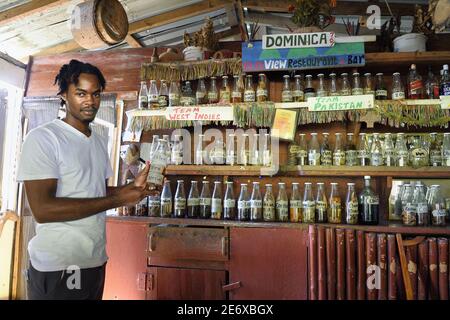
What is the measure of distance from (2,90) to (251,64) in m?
1.90

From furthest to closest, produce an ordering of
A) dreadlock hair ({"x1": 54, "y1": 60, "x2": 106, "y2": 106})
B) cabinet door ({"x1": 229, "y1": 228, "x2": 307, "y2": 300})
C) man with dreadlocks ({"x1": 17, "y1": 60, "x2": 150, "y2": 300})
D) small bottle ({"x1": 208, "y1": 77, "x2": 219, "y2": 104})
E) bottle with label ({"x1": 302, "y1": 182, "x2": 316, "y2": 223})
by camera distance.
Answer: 1. small bottle ({"x1": 208, "y1": 77, "x2": 219, "y2": 104})
2. bottle with label ({"x1": 302, "y1": 182, "x2": 316, "y2": 223})
3. cabinet door ({"x1": 229, "y1": 228, "x2": 307, "y2": 300})
4. dreadlock hair ({"x1": 54, "y1": 60, "x2": 106, "y2": 106})
5. man with dreadlocks ({"x1": 17, "y1": 60, "x2": 150, "y2": 300})

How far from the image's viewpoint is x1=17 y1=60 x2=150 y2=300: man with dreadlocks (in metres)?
1.08

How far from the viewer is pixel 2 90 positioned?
8.33ft

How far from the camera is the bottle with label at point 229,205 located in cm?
A: 203

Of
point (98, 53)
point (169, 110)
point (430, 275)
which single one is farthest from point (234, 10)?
point (430, 275)

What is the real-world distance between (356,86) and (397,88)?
0.73ft

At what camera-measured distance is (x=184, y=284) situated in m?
1.92

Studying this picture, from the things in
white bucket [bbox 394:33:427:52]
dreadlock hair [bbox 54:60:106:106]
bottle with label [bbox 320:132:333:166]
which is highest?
white bucket [bbox 394:33:427:52]

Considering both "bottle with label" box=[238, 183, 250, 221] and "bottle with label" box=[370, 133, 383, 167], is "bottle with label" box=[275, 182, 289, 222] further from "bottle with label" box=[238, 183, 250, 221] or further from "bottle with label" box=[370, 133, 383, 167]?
"bottle with label" box=[370, 133, 383, 167]

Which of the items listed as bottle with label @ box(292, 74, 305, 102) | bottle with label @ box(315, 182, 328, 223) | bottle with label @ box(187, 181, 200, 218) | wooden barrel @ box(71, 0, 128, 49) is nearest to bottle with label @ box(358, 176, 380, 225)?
bottle with label @ box(315, 182, 328, 223)

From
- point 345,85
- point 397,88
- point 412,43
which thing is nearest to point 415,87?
point 397,88

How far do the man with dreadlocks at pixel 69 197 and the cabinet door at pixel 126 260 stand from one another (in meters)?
0.73

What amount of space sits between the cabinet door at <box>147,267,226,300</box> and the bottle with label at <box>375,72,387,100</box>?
1.33 m

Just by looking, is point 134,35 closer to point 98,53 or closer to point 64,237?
point 98,53
